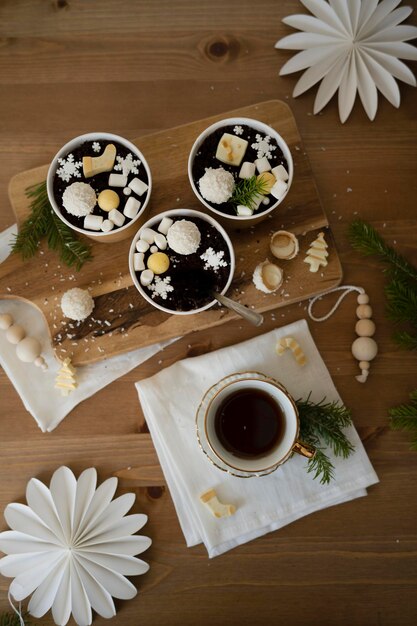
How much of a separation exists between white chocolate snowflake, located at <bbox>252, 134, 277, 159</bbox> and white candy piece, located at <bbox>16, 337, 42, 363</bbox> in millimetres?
605

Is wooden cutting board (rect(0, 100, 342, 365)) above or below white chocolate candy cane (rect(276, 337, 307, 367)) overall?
above

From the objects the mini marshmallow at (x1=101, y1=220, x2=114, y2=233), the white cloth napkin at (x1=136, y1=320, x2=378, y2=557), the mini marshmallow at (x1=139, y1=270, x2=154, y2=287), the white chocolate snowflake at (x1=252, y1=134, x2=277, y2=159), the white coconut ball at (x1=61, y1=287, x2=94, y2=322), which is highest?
the white chocolate snowflake at (x1=252, y1=134, x2=277, y2=159)

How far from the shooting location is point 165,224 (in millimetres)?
1073

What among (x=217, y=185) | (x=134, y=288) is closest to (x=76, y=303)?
(x=134, y=288)

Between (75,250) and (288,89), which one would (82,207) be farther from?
(288,89)

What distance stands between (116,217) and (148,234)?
0.23 feet

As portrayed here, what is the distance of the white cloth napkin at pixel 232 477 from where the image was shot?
3.73 ft

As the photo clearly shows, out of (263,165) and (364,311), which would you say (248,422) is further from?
(263,165)

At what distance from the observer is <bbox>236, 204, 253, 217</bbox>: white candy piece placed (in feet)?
3.49

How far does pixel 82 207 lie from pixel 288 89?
1.84 ft

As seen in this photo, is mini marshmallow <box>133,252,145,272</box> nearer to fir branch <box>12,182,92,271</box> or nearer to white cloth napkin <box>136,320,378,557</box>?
fir branch <box>12,182,92,271</box>

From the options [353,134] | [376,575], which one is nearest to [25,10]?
[353,134]

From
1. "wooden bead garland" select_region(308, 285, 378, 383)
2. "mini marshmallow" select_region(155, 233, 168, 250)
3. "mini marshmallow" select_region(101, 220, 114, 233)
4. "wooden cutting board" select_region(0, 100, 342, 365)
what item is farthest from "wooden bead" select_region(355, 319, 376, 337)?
"mini marshmallow" select_region(101, 220, 114, 233)

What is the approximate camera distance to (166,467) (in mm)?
1160
